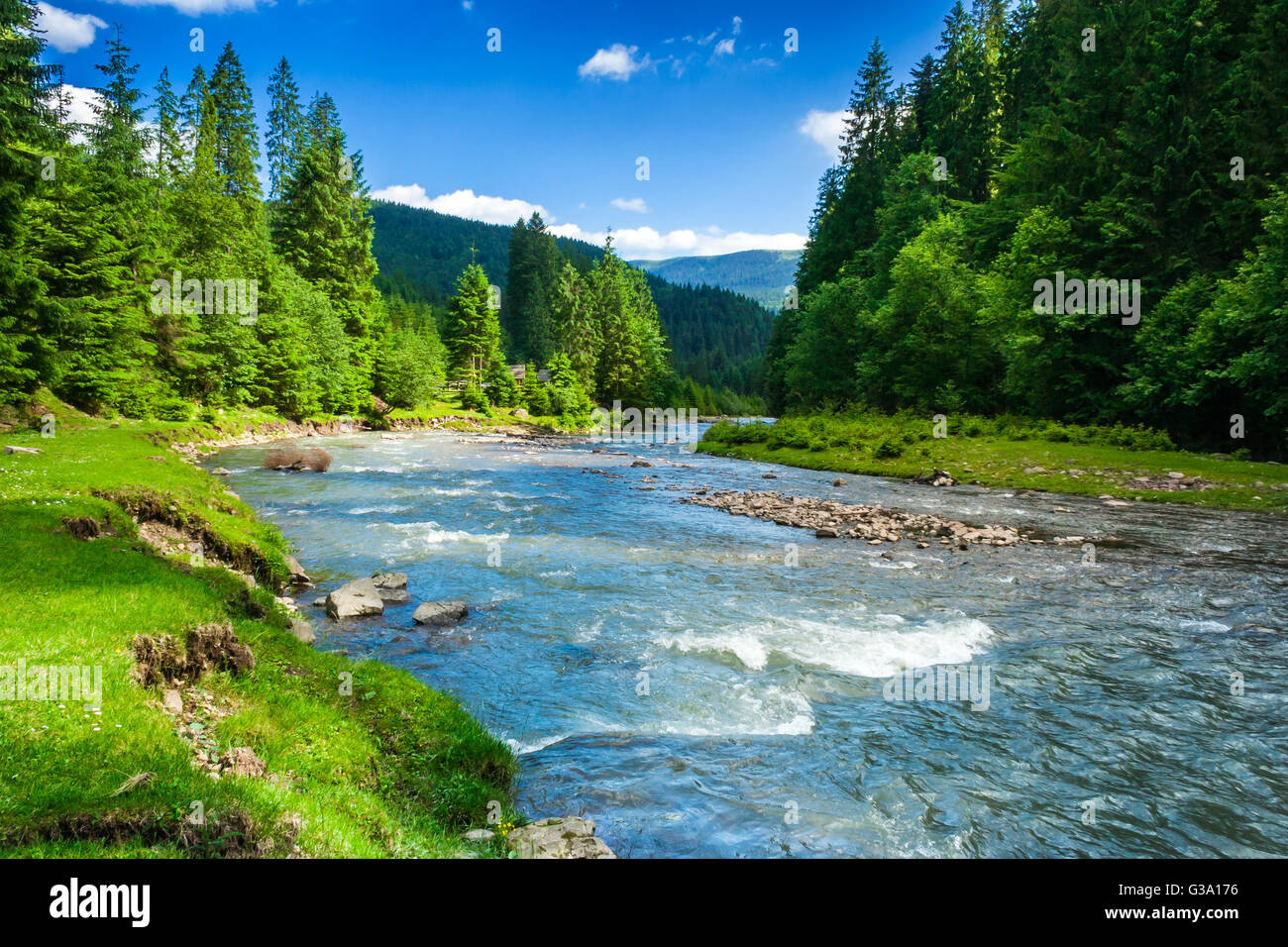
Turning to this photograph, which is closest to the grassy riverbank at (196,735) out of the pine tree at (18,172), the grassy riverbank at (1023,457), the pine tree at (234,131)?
the pine tree at (18,172)

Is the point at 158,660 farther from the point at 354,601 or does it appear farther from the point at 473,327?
the point at 473,327

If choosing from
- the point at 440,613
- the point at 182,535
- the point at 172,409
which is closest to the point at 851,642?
the point at 440,613

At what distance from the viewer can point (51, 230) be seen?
2723 centimetres

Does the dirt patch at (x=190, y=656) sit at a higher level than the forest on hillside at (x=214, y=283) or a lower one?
lower

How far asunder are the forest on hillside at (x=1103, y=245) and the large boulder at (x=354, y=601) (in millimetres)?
30891

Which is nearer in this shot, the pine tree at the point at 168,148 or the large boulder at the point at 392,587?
the large boulder at the point at 392,587

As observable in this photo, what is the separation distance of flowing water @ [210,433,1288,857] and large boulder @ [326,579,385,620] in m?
0.31

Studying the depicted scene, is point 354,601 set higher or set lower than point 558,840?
higher

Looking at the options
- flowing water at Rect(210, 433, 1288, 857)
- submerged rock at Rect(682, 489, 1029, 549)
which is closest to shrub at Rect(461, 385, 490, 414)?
submerged rock at Rect(682, 489, 1029, 549)

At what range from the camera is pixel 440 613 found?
1160 centimetres

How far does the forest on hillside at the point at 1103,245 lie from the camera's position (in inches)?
1082

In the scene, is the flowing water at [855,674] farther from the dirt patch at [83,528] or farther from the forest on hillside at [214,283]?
the forest on hillside at [214,283]

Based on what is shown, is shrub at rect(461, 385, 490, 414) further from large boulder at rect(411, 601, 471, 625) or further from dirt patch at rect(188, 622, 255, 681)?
dirt patch at rect(188, 622, 255, 681)

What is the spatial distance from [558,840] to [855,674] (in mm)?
5925
